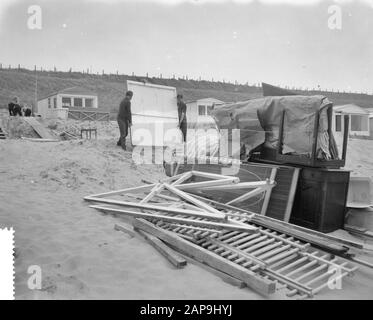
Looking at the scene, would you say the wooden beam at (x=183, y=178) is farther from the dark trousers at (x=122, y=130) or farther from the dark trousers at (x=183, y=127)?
the dark trousers at (x=183, y=127)

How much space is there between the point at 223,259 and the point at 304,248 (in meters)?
1.16

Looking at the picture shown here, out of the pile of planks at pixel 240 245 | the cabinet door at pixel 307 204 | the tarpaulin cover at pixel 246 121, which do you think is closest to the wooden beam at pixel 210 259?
the pile of planks at pixel 240 245

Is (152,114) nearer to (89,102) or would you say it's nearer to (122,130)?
(122,130)

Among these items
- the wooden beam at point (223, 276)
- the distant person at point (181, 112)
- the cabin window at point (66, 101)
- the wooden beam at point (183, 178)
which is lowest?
the wooden beam at point (223, 276)

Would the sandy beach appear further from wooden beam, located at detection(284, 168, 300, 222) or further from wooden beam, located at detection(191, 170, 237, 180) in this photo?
wooden beam, located at detection(191, 170, 237, 180)

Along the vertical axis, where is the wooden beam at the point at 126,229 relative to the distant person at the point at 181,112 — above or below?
below

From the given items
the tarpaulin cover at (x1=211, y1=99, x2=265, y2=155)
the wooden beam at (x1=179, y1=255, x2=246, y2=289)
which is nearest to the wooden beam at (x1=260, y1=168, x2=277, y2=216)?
the tarpaulin cover at (x1=211, y1=99, x2=265, y2=155)

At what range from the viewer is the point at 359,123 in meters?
31.5

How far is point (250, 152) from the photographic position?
21.4 feet

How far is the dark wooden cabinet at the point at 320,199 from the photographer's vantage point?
550 cm

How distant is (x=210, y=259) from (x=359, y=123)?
31874 millimetres

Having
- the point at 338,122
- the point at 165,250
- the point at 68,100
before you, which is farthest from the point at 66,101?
the point at 165,250

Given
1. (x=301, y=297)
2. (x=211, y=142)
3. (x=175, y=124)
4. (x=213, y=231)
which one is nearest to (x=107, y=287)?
(x=213, y=231)

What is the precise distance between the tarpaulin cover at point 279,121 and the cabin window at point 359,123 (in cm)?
2822
